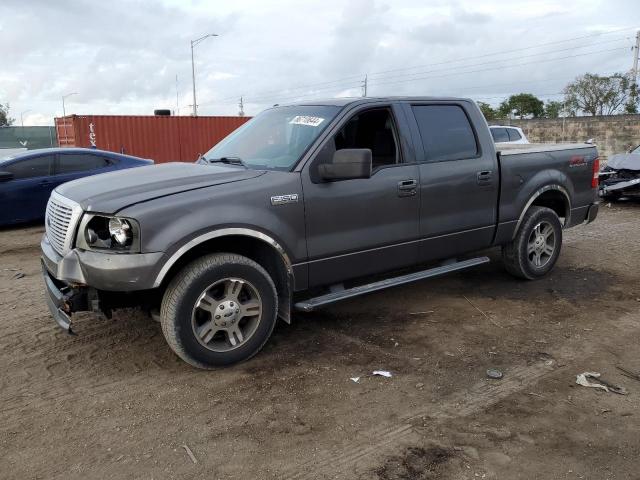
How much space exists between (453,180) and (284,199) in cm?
175

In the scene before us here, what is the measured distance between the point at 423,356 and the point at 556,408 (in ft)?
3.41

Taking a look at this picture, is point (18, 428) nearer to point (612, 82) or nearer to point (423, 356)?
point (423, 356)

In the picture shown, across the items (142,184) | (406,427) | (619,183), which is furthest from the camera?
(619,183)

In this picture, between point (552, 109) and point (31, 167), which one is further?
point (552, 109)

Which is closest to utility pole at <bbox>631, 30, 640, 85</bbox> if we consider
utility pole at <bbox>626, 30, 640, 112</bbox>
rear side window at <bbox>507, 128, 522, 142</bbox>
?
utility pole at <bbox>626, 30, 640, 112</bbox>

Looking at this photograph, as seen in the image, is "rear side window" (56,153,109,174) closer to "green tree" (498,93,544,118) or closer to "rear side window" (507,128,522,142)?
"rear side window" (507,128,522,142)

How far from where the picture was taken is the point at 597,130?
2409 centimetres

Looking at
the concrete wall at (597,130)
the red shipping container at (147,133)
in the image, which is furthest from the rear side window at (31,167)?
the concrete wall at (597,130)

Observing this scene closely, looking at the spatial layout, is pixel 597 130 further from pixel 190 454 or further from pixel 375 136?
pixel 190 454

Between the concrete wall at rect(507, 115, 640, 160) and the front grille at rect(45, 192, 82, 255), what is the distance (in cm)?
2335

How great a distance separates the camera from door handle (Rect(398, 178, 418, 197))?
4582 mm

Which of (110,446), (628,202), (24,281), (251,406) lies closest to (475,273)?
(251,406)

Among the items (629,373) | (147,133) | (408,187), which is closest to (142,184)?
(408,187)

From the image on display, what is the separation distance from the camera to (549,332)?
4652mm
